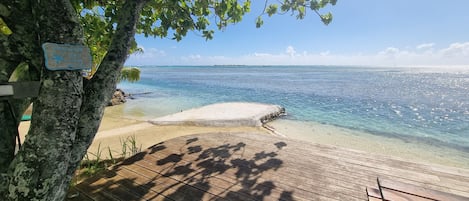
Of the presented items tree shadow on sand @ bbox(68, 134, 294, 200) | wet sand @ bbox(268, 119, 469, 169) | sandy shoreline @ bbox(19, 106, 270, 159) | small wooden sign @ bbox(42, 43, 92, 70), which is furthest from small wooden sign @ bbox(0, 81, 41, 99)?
wet sand @ bbox(268, 119, 469, 169)

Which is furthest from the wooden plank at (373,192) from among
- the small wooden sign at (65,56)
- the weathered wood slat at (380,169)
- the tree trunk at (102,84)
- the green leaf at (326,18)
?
the small wooden sign at (65,56)

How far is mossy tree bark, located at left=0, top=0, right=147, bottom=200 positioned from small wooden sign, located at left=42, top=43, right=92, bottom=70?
4 centimetres

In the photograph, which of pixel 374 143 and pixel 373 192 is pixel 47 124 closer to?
pixel 373 192

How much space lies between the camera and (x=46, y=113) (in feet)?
4.95

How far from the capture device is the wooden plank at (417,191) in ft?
9.07

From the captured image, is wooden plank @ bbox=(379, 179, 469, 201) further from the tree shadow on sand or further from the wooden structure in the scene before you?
the tree shadow on sand

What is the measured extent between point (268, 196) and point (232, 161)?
120cm

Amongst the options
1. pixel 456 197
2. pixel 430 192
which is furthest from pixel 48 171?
pixel 456 197

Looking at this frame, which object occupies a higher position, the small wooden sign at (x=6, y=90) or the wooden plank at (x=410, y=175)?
the small wooden sign at (x=6, y=90)

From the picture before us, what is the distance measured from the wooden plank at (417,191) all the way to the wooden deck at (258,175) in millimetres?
135

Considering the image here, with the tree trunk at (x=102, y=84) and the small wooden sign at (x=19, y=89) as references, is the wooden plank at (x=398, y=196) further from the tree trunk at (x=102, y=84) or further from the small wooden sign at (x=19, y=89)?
the small wooden sign at (x=19, y=89)

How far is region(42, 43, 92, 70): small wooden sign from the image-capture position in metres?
1.47

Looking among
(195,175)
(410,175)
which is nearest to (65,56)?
(195,175)

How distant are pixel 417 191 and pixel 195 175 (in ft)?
10.4
